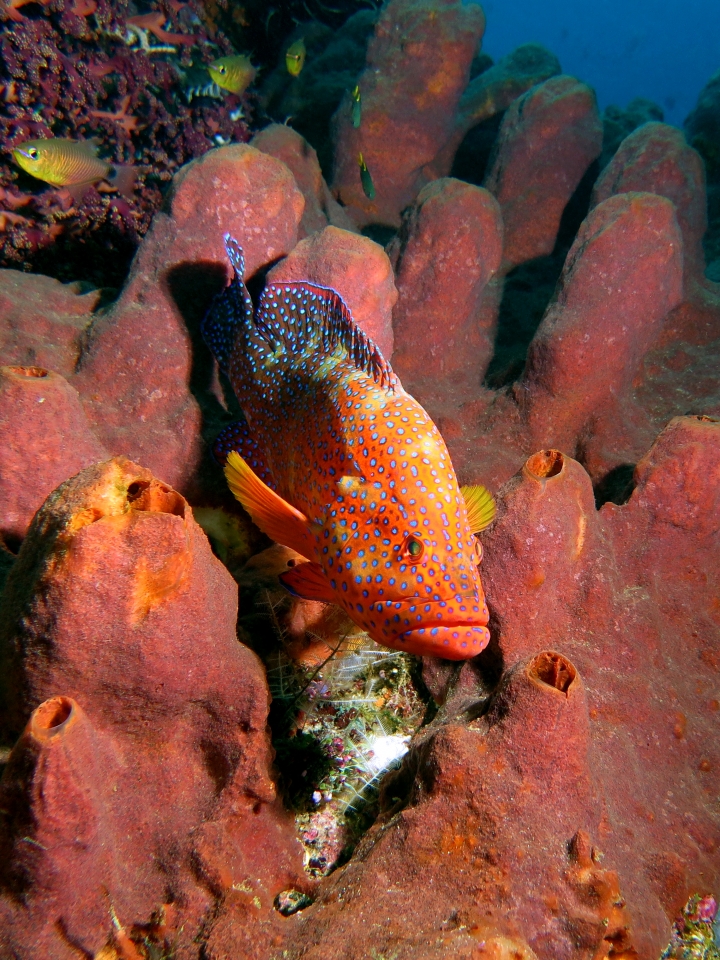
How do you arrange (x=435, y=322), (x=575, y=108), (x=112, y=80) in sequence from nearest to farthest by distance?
(x=435, y=322) < (x=575, y=108) < (x=112, y=80)

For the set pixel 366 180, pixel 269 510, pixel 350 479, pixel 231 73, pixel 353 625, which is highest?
pixel 231 73

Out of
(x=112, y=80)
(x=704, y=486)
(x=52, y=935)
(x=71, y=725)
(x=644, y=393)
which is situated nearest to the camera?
(x=71, y=725)

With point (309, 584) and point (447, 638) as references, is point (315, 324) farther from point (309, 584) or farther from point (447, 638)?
point (447, 638)

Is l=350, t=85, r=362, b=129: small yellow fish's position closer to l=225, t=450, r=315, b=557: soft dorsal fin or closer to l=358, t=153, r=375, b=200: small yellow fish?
l=358, t=153, r=375, b=200: small yellow fish

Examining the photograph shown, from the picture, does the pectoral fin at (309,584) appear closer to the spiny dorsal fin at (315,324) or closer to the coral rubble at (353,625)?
the coral rubble at (353,625)

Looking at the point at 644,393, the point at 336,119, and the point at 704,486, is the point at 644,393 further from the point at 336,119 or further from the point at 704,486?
the point at 336,119

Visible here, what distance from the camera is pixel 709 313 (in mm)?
5629

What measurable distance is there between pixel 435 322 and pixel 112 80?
625 cm

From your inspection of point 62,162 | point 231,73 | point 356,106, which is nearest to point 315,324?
point 62,162

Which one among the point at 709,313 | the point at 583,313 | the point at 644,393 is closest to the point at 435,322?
→ the point at 583,313

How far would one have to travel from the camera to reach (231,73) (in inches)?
339

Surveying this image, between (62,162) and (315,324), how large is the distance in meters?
4.55

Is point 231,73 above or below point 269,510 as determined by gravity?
above

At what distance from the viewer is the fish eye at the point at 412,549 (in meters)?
2.65
